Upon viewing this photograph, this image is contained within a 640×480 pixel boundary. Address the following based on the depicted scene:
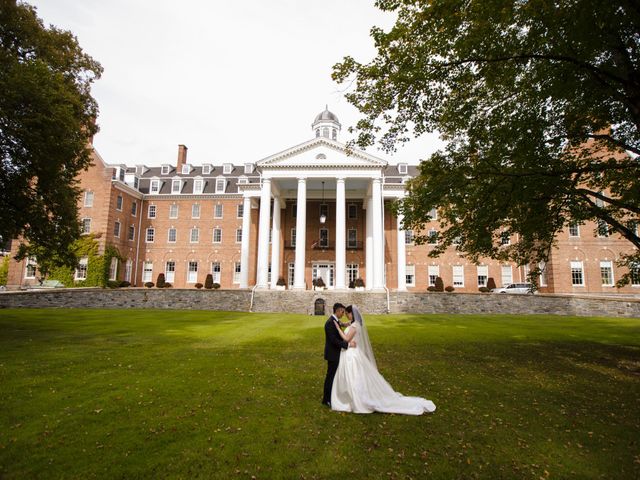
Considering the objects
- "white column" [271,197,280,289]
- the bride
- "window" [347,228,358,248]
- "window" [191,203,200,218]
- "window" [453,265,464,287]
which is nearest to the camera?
the bride

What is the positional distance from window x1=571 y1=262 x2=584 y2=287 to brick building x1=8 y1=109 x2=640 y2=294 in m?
0.10

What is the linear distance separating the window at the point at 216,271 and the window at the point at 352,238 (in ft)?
51.3

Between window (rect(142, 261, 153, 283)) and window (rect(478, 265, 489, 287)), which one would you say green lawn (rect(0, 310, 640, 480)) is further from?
window (rect(142, 261, 153, 283))

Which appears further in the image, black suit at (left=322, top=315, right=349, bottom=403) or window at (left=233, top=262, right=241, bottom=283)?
window at (left=233, top=262, right=241, bottom=283)

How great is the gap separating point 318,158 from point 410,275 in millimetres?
16627


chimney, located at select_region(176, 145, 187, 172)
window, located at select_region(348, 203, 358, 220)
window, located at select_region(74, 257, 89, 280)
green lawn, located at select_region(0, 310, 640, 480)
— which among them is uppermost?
chimney, located at select_region(176, 145, 187, 172)

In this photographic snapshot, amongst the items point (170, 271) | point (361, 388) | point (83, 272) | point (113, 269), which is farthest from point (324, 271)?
point (361, 388)

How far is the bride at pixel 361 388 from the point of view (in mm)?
6793

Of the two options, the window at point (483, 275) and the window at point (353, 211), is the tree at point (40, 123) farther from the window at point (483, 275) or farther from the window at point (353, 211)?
the window at point (483, 275)

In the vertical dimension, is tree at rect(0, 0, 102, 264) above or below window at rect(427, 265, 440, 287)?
above

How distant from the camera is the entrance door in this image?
40844 mm

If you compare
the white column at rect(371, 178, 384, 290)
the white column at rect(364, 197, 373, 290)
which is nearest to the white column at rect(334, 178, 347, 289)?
the white column at rect(371, 178, 384, 290)

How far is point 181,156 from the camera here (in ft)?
170

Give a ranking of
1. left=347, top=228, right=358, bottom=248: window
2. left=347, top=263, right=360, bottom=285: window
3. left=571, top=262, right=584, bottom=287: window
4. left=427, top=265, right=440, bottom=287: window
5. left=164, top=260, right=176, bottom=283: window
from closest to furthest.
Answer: left=571, top=262, right=584, bottom=287: window < left=347, top=263, right=360, bottom=285: window < left=347, top=228, right=358, bottom=248: window < left=427, top=265, right=440, bottom=287: window < left=164, top=260, right=176, bottom=283: window
